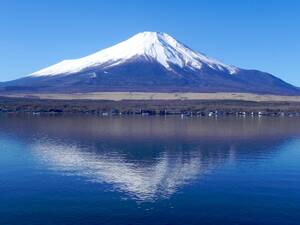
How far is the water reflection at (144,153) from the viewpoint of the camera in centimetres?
2317

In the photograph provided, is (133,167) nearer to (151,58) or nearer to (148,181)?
(148,181)

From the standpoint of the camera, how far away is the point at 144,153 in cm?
3234

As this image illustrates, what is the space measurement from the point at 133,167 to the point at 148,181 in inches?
155

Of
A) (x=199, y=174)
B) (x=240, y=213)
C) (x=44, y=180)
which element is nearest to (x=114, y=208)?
(x=240, y=213)

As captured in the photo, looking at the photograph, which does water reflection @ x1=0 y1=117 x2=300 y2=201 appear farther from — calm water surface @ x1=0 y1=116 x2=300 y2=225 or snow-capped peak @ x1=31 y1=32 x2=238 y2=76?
snow-capped peak @ x1=31 y1=32 x2=238 y2=76

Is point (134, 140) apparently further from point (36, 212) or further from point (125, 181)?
point (36, 212)

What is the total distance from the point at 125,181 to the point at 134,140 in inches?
674

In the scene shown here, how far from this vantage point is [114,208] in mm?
18250

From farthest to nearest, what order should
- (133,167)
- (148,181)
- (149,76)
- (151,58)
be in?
(151,58) < (149,76) < (133,167) < (148,181)

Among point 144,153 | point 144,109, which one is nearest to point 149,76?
point 144,109

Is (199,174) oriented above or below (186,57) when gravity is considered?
below

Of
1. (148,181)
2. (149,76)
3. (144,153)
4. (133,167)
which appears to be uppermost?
(149,76)

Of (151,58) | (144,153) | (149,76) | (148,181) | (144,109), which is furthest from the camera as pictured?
(151,58)

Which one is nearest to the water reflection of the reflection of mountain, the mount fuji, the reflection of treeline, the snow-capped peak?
the reflection of mountain
